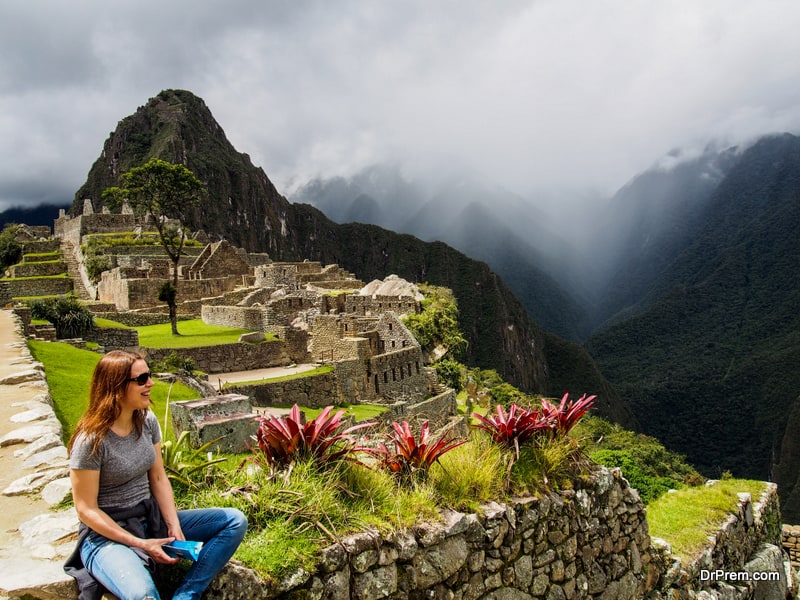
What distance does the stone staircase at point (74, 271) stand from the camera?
112 feet

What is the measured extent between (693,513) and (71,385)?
10108 mm

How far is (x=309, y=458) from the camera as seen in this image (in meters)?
3.90

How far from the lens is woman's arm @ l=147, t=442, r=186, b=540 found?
9.68 feet

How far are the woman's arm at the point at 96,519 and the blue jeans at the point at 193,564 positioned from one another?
0.05m

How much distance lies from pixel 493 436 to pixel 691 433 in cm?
9003

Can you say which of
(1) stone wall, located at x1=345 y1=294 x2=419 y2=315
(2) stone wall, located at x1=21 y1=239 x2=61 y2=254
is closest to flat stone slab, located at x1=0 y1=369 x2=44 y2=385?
(1) stone wall, located at x1=345 y1=294 x2=419 y2=315

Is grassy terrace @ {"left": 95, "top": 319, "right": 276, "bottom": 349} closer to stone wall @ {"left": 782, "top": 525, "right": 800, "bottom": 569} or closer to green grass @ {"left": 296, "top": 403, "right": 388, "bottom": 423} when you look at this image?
green grass @ {"left": 296, "top": 403, "right": 388, "bottom": 423}

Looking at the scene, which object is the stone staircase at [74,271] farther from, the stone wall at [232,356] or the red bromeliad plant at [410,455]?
the red bromeliad plant at [410,455]

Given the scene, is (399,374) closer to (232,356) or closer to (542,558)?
(232,356)

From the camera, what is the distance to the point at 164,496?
3.05 metres

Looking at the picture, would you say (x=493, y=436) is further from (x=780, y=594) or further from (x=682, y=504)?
(x=780, y=594)

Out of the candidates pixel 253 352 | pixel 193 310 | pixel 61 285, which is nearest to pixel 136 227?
pixel 61 285

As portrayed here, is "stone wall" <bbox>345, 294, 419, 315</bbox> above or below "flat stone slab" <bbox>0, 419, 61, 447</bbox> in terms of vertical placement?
above

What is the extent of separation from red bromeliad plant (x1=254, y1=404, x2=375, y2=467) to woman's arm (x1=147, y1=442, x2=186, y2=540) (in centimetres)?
89
